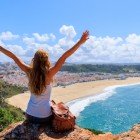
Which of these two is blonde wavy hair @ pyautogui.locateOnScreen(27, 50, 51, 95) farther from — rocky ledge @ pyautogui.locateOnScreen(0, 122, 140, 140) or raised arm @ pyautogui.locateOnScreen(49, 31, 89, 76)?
rocky ledge @ pyautogui.locateOnScreen(0, 122, 140, 140)

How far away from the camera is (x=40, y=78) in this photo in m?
11.3

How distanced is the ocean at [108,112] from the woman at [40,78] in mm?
57194

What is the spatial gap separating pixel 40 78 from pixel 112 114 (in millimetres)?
81391

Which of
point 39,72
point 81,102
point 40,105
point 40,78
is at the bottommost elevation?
point 81,102

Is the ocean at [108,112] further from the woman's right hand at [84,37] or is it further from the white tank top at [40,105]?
the woman's right hand at [84,37]

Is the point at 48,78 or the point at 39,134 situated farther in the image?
the point at 39,134

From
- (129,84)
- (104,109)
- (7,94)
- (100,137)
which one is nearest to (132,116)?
(104,109)

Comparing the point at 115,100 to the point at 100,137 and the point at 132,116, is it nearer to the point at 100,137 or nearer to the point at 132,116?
the point at 132,116

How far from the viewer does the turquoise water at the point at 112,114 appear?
74.9 meters

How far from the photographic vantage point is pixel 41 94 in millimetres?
11469

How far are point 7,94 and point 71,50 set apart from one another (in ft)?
357

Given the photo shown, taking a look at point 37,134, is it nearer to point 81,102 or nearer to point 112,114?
point 112,114

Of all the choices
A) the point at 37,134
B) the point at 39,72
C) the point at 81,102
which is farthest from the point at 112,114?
the point at 39,72

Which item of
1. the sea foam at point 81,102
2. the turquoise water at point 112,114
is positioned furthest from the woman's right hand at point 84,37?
the sea foam at point 81,102
